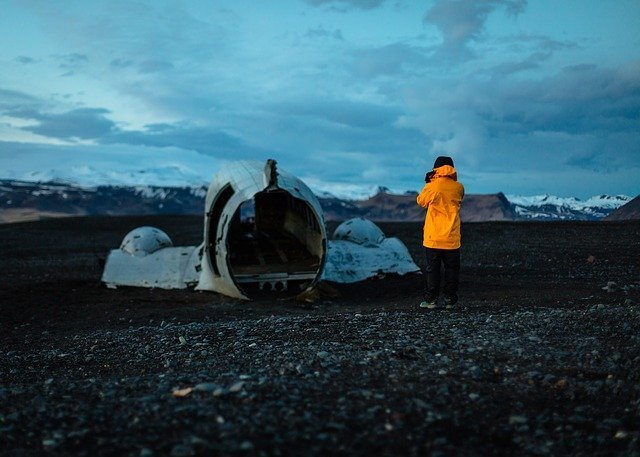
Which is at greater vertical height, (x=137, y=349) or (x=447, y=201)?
(x=447, y=201)

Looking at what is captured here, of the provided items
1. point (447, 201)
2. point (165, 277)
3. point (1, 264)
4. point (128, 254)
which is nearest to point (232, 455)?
point (447, 201)

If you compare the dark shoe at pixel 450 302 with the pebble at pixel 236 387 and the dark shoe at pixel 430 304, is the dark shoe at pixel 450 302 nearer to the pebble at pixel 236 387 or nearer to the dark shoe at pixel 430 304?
the dark shoe at pixel 430 304

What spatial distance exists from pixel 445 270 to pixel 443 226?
0.74 m

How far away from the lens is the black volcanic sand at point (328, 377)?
3.66m

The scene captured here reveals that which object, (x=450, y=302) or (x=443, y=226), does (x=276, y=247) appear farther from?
(x=443, y=226)

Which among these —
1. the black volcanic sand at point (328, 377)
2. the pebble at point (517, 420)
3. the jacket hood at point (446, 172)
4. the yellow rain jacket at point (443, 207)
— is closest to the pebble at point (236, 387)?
the black volcanic sand at point (328, 377)

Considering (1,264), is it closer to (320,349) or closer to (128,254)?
(128,254)

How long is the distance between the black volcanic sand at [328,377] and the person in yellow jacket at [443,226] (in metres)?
0.58

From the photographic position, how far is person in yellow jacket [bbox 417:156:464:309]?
952 cm

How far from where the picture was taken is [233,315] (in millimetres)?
10633

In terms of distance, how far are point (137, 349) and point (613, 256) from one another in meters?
16.3

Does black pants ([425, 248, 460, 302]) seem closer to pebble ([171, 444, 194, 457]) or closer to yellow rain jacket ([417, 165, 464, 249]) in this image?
yellow rain jacket ([417, 165, 464, 249])

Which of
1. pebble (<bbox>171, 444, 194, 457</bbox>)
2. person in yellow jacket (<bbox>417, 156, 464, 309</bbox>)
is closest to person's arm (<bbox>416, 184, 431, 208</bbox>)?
person in yellow jacket (<bbox>417, 156, 464, 309</bbox>)

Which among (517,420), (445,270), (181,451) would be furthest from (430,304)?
(181,451)
